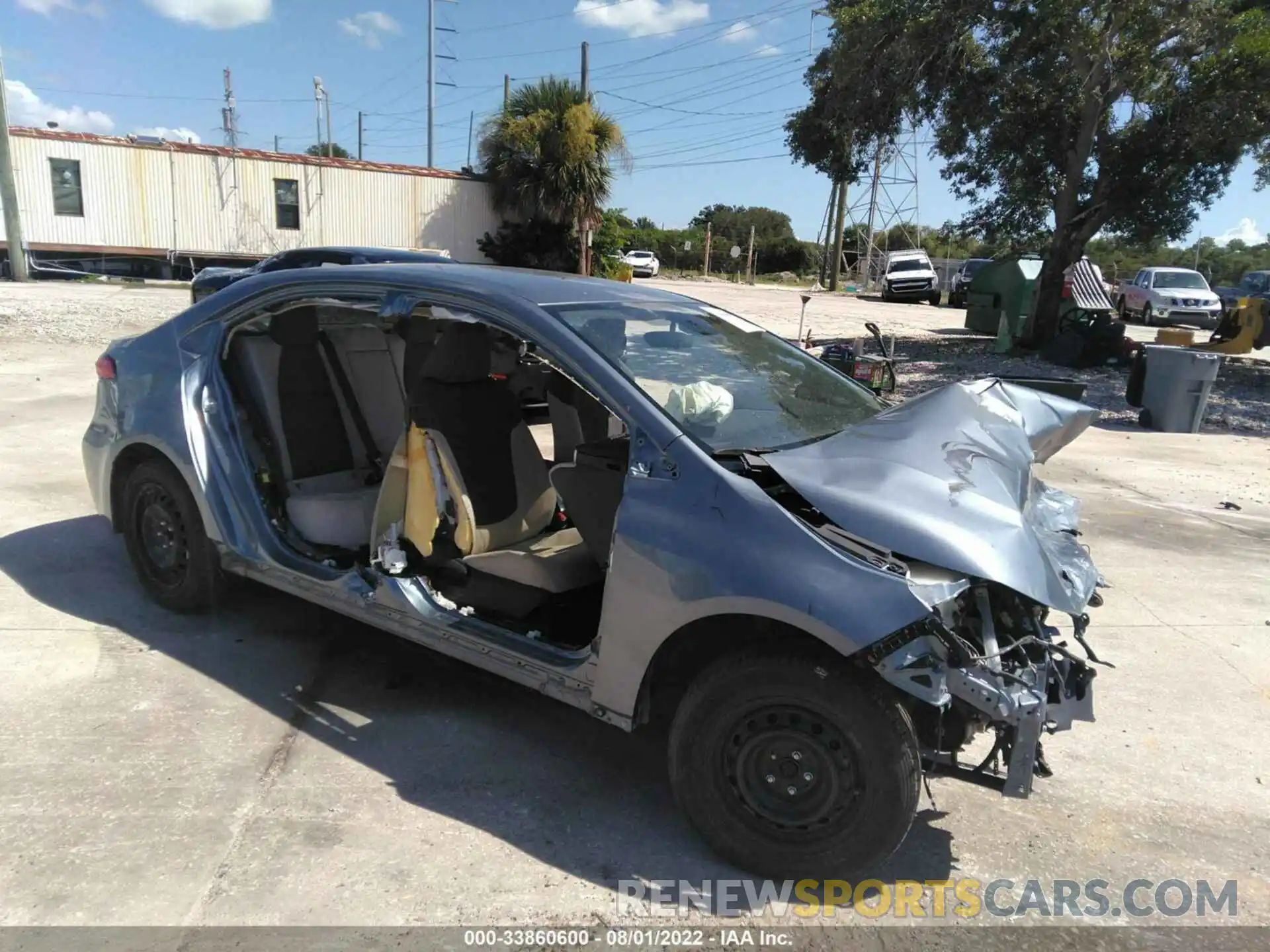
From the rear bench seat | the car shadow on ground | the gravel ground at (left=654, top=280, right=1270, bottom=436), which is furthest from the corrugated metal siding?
the rear bench seat

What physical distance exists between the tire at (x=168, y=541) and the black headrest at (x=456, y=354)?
1384 millimetres

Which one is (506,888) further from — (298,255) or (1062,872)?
(298,255)

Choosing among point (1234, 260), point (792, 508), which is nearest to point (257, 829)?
point (792, 508)

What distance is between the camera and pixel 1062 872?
9.62ft

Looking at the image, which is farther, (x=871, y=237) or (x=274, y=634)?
(x=871, y=237)

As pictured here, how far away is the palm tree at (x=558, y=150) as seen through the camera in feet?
83.9

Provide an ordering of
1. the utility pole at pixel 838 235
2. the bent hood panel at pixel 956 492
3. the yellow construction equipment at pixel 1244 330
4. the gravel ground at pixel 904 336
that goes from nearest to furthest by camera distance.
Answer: the bent hood panel at pixel 956 492 < the gravel ground at pixel 904 336 < the yellow construction equipment at pixel 1244 330 < the utility pole at pixel 838 235

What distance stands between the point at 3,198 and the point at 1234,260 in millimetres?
70377

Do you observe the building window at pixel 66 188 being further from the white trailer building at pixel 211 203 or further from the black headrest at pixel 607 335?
the black headrest at pixel 607 335

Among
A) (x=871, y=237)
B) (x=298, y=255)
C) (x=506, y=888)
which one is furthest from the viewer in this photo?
(x=871, y=237)

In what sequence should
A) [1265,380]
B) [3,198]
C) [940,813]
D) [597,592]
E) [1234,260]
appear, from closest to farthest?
[940,813]
[597,592]
[1265,380]
[3,198]
[1234,260]

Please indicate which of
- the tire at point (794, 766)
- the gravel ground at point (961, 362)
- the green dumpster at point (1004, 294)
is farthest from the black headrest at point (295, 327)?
the green dumpster at point (1004, 294)

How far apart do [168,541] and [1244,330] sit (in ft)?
62.4

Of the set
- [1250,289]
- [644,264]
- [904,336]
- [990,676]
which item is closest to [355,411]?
[990,676]
